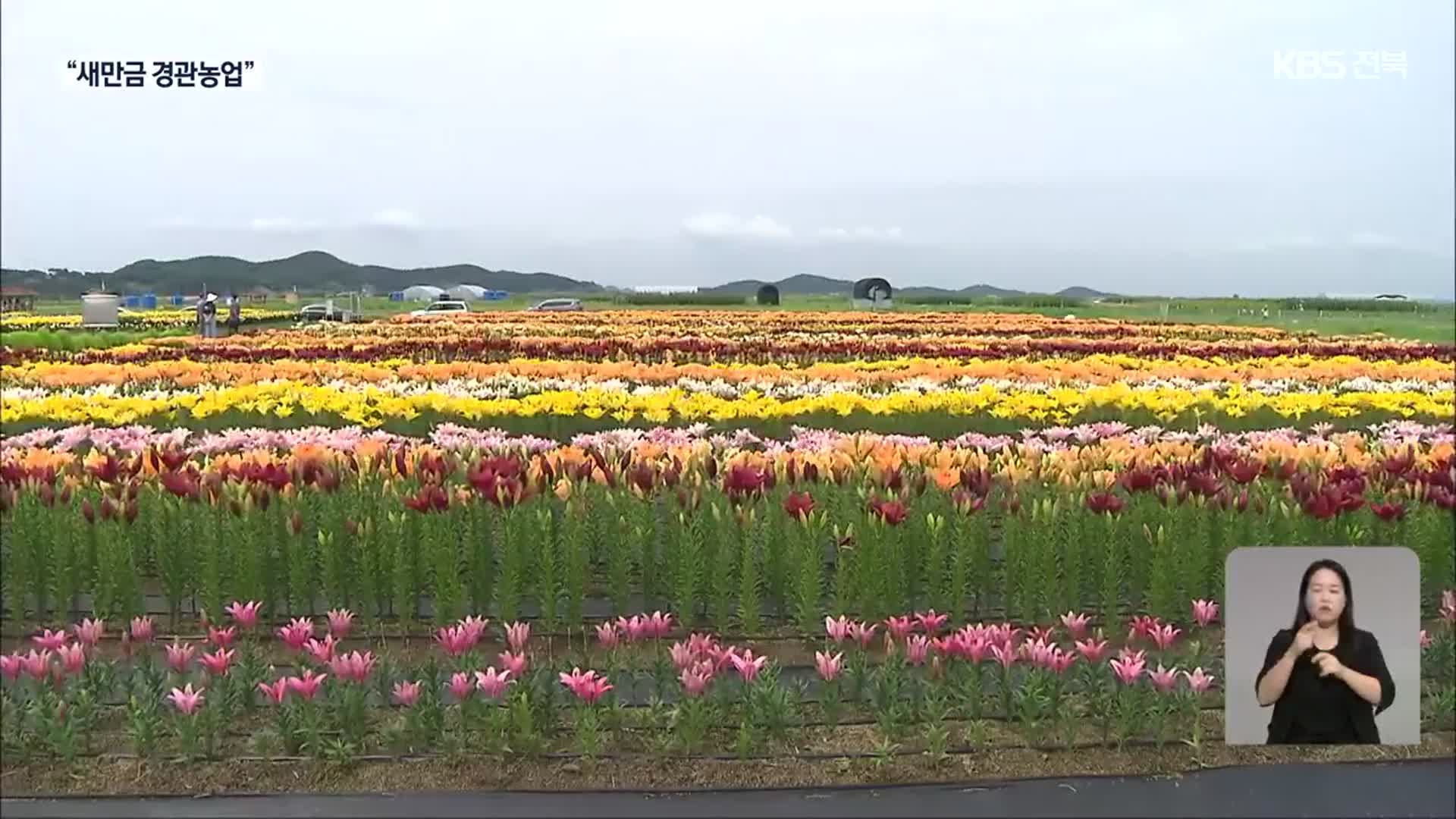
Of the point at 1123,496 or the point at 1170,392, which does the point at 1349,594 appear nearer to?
the point at 1123,496

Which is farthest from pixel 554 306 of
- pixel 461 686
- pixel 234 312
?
pixel 461 686

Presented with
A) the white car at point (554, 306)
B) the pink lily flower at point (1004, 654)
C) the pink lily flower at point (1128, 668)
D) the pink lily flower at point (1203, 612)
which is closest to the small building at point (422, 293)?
the white car at point (554, 306)

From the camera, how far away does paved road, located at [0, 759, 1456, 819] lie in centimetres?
298

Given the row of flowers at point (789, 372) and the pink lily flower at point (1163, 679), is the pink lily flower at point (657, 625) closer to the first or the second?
the pink lily flower at point (1163, 679)

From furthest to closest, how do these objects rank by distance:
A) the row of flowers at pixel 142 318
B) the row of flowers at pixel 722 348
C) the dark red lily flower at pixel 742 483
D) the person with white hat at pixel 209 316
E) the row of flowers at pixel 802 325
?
1. the row of flowers at pixel 722 348
2. the row of flowers at pixel 802 325
3. the person with white hat at pixel 209 316
4. the row of flowers at pixel 142 318
5. the dark red lily flower at pixel 742 483

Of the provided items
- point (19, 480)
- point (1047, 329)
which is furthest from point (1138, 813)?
point (1047, 329)

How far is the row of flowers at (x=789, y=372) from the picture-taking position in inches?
301

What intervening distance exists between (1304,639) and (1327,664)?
0.11 metres

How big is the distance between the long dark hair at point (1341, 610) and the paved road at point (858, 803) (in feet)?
1.62

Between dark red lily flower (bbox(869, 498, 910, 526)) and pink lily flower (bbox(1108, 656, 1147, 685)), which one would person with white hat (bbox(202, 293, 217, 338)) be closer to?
dark red lily flower (bbox(869, 498, 910, 526))

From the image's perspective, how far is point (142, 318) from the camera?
577 centimetres

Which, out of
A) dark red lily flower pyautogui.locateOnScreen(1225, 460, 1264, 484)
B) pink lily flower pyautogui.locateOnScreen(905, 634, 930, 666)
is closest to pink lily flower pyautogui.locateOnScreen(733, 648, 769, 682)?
pink lily flower pyautogui.locateOnScreen(905, 634, 930, 666)

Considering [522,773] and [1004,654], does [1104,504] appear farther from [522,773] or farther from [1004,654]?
[522,773]

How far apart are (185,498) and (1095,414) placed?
5.47 metres
